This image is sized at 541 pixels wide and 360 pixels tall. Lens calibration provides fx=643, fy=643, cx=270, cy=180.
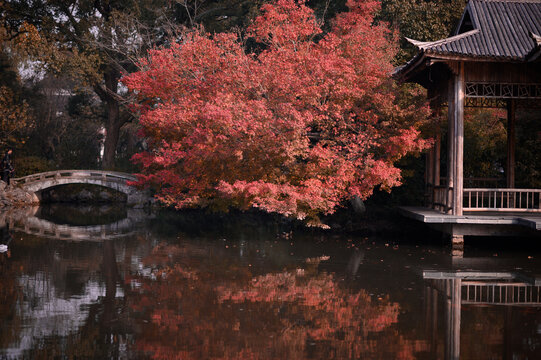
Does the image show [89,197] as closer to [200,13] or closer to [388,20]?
[200,13]

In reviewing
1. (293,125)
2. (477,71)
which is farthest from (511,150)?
(293,125)

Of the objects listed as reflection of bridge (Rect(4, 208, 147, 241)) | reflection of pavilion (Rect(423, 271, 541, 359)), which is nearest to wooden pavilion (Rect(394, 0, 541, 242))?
reflection of pavilion (Rect(423, 271, 541, 359))

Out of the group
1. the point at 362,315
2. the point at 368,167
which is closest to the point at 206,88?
the point at 368,167

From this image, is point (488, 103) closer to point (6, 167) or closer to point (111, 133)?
point (111, 133)

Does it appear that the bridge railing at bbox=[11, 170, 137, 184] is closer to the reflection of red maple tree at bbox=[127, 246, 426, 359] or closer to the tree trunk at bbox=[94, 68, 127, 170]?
the tree trunk at bbox=[94, 68, 127, 170]

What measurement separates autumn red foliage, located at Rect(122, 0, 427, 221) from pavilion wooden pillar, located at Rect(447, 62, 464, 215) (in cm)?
102

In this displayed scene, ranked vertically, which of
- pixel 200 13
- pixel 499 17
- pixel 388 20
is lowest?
pixel 499 17

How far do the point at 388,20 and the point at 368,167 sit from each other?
408 inches

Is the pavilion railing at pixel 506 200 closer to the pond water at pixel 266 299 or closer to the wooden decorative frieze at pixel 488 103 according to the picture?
the pond water at pixel 266 299

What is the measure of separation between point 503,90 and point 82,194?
2648cm

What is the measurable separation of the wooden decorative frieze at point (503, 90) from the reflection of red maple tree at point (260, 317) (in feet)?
23.5

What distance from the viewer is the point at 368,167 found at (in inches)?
725

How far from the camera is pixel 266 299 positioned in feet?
36.6

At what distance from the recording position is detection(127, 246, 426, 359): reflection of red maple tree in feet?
26.9
